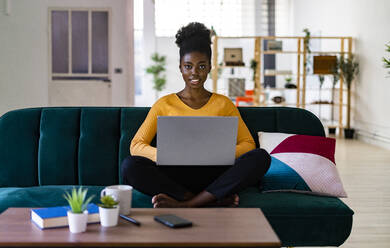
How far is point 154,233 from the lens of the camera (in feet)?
4.50

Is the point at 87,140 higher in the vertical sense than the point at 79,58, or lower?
lower

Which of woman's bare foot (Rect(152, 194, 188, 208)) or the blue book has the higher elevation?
the blue book

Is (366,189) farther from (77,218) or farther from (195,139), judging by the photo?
(77,218)

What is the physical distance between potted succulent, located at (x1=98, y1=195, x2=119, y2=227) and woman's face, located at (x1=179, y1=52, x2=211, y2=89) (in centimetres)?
107

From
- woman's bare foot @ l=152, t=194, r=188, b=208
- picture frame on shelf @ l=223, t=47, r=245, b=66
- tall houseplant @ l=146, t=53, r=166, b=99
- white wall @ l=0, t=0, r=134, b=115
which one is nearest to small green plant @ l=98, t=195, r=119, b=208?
woman's bare foot @ l=152, t=194, r=188, b=208

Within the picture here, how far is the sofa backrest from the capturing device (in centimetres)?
245

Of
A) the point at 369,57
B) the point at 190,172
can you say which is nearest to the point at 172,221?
the point at 190,172

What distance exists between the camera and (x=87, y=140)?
249cm

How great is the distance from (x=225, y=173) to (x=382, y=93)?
557 centimetres

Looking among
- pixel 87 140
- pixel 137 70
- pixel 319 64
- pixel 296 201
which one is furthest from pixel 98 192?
pixel 137 70

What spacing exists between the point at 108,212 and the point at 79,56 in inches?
195

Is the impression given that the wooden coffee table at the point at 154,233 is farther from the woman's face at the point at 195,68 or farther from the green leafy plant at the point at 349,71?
the green leafy plant at the point at 349,71

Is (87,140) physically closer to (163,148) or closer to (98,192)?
(98,192)

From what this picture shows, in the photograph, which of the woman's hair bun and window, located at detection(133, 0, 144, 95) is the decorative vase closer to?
the woman's hair bun
